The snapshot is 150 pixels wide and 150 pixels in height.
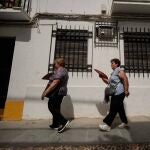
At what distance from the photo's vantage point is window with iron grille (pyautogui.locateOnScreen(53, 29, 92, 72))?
7.95 m

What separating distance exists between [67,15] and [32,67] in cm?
209

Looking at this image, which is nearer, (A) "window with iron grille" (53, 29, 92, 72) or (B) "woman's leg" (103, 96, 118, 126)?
(B) "woman's leg" (103, 96, 118, 126)

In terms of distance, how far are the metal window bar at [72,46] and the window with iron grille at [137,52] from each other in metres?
1.30

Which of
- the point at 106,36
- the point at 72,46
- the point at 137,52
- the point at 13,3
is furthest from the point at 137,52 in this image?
the point at 13,3

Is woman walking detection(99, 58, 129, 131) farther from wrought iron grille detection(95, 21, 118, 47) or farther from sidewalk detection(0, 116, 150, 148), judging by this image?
wrought iron grille detection(95, 21, 118, 47)

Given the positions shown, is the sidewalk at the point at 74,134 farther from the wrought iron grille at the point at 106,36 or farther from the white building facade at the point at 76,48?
the wrought iron grille at the point at 106,36

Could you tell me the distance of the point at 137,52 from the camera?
8.04m

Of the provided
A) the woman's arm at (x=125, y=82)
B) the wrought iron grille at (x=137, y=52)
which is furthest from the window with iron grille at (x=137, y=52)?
the woman's arm at (x=125, y=82)

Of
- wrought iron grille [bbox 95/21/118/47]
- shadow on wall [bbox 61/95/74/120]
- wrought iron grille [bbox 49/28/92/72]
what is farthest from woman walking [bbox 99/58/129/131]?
wrought iron grille [bbox 95/21/118/47]

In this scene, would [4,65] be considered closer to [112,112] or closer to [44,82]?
[44,82]

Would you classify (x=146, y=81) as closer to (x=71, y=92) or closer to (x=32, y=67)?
(x=71, y=92)

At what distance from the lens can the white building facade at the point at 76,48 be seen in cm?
737

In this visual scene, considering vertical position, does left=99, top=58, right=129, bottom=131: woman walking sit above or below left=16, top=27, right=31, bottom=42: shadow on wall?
below

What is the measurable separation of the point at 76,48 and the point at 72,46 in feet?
0.50
